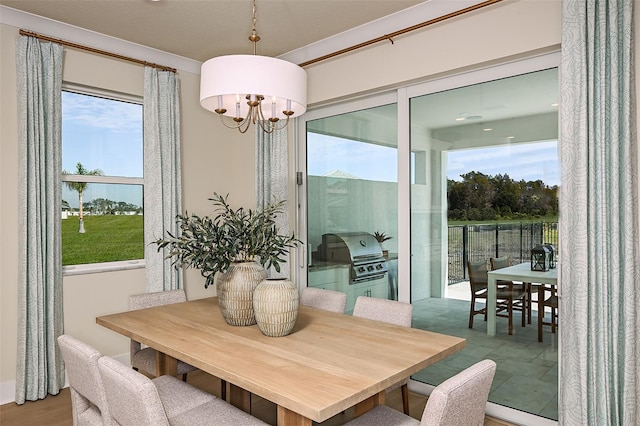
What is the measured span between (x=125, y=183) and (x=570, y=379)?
11.7 feet

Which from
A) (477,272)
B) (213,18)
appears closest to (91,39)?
(213,18)

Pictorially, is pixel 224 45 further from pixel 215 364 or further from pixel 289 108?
pixel 215 364

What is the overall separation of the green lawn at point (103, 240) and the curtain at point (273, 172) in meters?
1.12

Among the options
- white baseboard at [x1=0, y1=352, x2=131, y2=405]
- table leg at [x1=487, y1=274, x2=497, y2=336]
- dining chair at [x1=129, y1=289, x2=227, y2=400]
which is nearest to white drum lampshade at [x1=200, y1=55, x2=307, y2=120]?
dining chair at [x1=129, y1=289, x2=227, y2=400]

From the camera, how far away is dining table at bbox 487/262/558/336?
2.73 m

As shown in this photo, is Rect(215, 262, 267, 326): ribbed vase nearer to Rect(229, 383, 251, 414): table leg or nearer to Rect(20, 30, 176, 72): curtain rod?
Rect(229, 383, 251, 414): table leg

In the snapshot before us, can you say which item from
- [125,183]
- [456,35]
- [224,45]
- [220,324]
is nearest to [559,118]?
[456,35]

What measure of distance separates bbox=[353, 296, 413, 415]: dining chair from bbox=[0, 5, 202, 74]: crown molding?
2.79m

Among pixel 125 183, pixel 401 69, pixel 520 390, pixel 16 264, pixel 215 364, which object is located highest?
pixel 401 69

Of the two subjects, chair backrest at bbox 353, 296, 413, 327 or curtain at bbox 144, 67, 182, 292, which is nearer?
chair backrest at bbox 353, 296, 413, 327

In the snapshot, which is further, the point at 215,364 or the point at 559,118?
the point at 559,118

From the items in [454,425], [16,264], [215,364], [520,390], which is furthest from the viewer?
[16,264]

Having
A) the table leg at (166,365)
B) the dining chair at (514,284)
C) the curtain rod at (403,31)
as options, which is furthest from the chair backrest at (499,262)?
the table leg at (166,365)

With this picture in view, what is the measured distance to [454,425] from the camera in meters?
1.50
